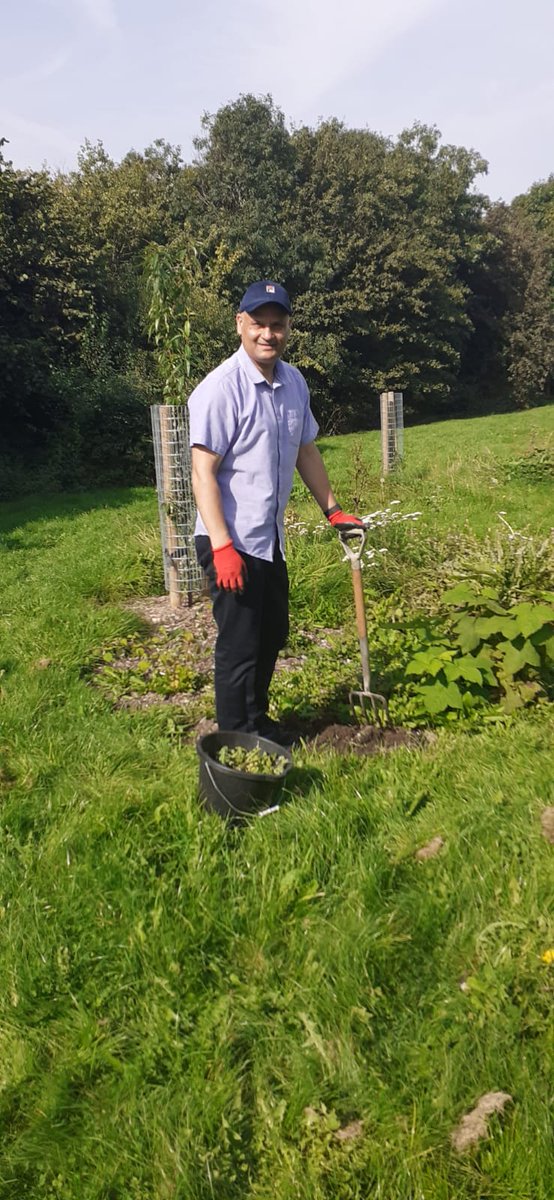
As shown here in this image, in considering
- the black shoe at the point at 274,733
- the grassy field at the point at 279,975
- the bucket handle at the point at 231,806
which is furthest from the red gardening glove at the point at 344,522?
the bucket handle at the point at 231,806

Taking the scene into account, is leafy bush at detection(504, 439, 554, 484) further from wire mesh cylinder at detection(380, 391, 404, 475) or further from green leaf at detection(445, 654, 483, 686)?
green leaf at detection(445, 654, 483, 686)

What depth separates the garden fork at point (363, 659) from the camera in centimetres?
369

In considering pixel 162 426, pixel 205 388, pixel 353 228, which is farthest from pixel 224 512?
pixel 353 228

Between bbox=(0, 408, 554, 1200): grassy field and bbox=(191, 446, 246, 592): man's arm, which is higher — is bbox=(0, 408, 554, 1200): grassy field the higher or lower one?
the lower one

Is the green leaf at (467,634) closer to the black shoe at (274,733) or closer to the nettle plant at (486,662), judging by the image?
the nettle plant at (486,662)

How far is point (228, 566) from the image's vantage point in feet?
9.87

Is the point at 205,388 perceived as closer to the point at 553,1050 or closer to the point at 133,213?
the point at 553,1050

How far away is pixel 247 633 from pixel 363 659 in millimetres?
770

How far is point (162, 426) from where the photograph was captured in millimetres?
6250

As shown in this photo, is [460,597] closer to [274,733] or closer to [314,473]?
[314,473]

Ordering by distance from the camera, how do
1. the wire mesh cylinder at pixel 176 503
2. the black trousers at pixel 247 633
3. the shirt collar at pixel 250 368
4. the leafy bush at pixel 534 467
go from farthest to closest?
the leafy bush at pixel 534 467, the wire mesh cylinder at pixel 176 503, the black trousers at pixel 247 633, the shirt collar at pixel 250 368

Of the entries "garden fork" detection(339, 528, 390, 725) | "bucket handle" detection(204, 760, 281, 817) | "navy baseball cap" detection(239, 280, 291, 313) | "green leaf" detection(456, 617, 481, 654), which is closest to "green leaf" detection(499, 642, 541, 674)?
"green leaf" detection(456, 617, 481, 654)

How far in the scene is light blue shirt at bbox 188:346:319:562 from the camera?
120 inches

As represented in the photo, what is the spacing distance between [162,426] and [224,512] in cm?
330
